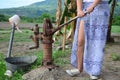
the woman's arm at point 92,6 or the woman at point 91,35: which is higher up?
the woman's arm at point 92,6

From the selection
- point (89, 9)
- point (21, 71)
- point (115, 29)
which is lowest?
point (115, 29)

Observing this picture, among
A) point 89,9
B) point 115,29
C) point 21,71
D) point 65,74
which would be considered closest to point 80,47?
point 65,74

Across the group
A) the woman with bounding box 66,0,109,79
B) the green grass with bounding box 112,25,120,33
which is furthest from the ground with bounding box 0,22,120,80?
the green grass with bounding box 112,25,120,33

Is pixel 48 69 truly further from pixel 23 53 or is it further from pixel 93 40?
pixel 23 53

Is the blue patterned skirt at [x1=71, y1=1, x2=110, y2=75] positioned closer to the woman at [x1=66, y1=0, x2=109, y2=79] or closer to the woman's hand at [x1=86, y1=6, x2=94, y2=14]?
the woman at [x1=66, y1=0, x2=109, y2=79]

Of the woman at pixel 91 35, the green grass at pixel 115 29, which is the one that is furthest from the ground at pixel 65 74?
the green grass at pixel 115 29

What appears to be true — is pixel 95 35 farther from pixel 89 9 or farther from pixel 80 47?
pixel 89 9

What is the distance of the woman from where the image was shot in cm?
504

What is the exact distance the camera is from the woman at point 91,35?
5043 millimetres

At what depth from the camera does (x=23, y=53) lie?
300 inches

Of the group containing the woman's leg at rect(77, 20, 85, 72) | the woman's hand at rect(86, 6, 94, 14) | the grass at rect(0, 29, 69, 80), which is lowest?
the grass at rect(0, 29, 69, 80)

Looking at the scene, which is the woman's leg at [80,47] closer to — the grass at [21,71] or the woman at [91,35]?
the woman at [91,35]

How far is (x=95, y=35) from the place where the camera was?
5133mm

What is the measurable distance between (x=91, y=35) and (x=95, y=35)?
0.05 metres
